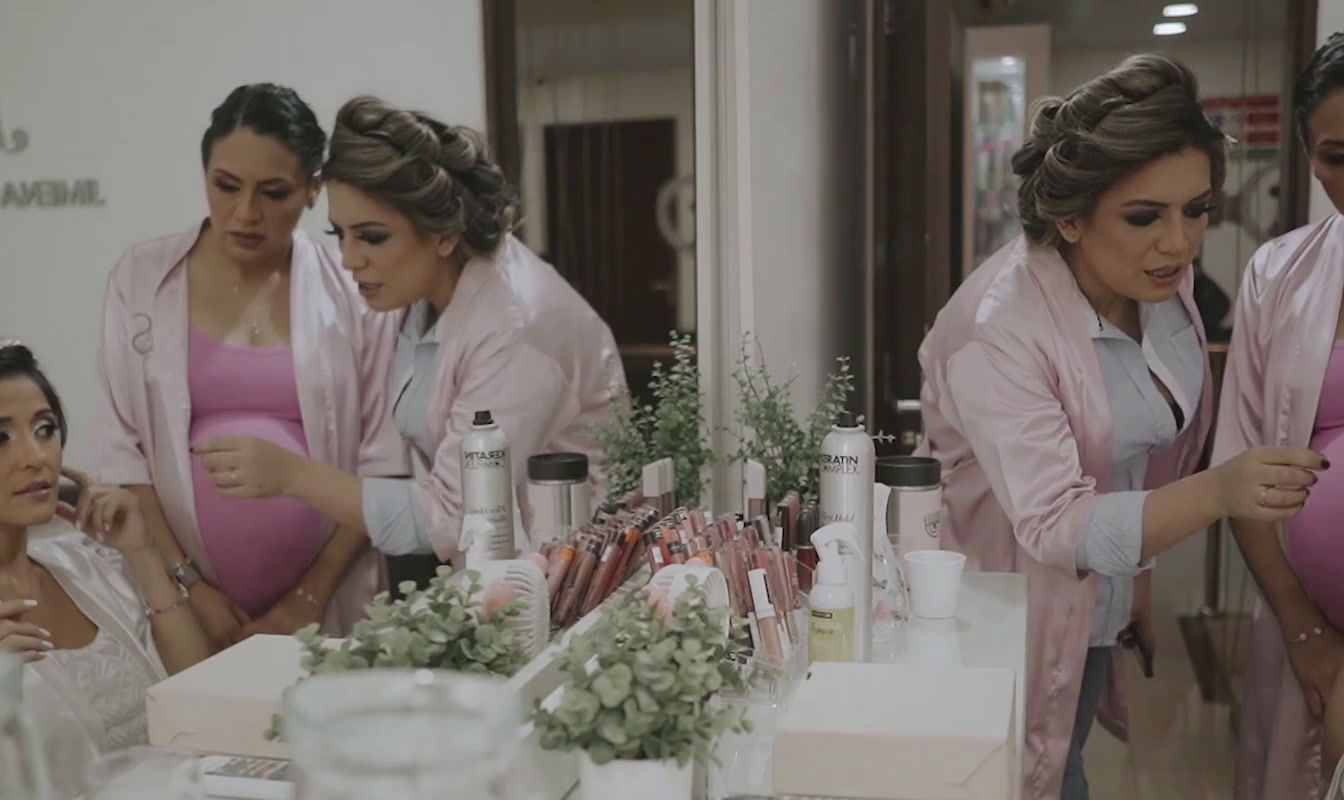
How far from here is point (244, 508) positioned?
156 centimetres

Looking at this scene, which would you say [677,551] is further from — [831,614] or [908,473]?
[908,473]

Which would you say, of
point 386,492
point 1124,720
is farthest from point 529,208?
point 1124,720

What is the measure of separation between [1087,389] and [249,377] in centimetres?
114

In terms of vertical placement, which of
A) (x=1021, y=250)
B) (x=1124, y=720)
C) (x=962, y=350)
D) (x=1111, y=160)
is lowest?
(x=1124, y=720)

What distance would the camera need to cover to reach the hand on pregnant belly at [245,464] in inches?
60.8

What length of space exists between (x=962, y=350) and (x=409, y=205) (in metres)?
0.86

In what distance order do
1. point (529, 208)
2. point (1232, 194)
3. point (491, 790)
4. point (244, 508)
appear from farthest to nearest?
point (1232, 194), point (529, 208), point (244, 508), point (491, 790)

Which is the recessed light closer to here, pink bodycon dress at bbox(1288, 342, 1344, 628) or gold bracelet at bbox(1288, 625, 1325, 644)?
pink bodycon dress at bbox(1288, 342, 1344, 628)

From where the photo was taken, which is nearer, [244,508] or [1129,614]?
[244,508]

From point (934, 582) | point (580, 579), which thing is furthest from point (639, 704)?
point (934, 582)

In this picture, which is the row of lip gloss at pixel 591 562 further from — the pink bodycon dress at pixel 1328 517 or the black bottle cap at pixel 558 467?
the pink bodycon dress at pixel 1328 517

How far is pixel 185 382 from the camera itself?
1528 millimetres

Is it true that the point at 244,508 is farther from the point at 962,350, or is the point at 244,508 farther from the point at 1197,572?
the point at 1197,572

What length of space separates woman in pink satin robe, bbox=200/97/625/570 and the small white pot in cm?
55
